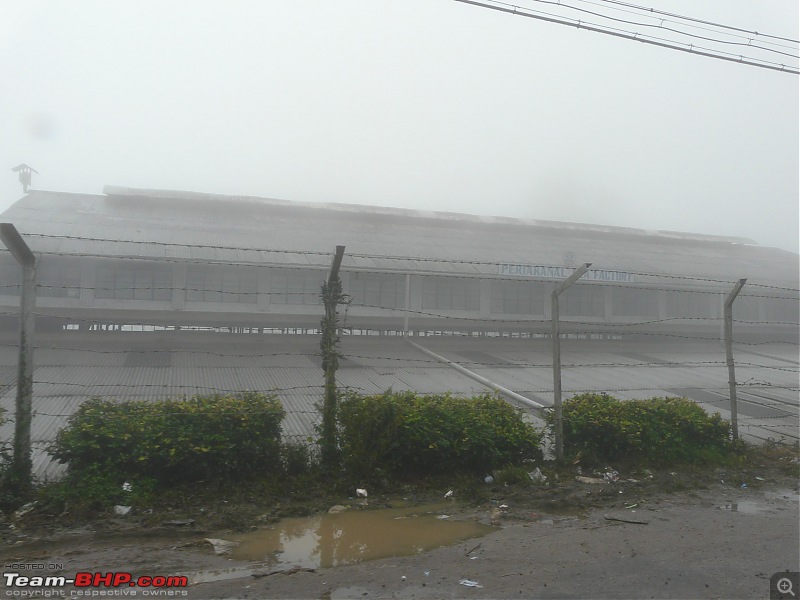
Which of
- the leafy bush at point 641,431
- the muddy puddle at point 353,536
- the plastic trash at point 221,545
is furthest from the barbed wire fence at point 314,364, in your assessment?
the plastic trash at point 221,545

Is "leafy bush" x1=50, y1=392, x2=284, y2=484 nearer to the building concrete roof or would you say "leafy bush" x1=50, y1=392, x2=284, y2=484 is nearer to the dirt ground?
the dirt ground

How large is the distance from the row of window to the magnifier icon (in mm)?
7222

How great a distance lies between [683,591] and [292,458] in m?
3.78

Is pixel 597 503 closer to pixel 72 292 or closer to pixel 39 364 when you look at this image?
pixel 39 364

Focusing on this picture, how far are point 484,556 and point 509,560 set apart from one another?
0.66ft

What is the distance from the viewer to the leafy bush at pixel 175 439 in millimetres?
5777

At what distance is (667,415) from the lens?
26.8 ft

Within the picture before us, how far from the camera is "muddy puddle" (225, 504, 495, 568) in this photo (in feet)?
15.8

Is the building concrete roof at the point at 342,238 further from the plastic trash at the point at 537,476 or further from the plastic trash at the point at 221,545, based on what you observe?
the plastic trash at the point at 221,545

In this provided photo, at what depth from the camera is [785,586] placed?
432 centimetres

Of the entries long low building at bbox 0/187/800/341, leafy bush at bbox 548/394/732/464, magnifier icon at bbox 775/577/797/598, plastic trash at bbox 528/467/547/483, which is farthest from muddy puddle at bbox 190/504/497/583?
long low building at bbox 0/187/800/341

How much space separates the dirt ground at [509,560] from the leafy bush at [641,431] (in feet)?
5.14

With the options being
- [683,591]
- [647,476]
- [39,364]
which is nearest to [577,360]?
[647,476]

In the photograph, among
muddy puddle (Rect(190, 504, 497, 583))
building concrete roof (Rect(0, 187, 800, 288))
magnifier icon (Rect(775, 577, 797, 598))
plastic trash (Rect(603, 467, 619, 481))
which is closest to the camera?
magnifier icon (Rect(775, 577, 797, 598))
